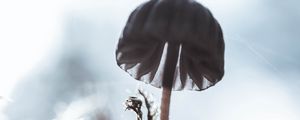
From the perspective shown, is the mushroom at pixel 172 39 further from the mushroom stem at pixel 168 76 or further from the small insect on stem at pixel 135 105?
the small insect on stem at pixel 135 105

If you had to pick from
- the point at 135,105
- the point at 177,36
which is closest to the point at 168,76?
the point at 177,36

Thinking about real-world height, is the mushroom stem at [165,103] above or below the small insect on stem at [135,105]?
below

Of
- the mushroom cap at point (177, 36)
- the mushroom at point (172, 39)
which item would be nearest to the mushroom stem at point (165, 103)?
the mushroom at point (172, 39)

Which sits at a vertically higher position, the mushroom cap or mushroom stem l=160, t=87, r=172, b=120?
the mushroom cap

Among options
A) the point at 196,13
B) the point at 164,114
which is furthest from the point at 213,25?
the point at 164,114

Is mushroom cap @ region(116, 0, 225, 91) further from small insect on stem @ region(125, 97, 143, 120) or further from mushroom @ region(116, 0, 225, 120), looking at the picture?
small insect on stem @ region(125, 97, 143, 120)

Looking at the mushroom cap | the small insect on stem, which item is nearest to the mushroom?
the mushroom cap

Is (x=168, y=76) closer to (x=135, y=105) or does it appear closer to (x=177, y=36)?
(x=177, y=36)
